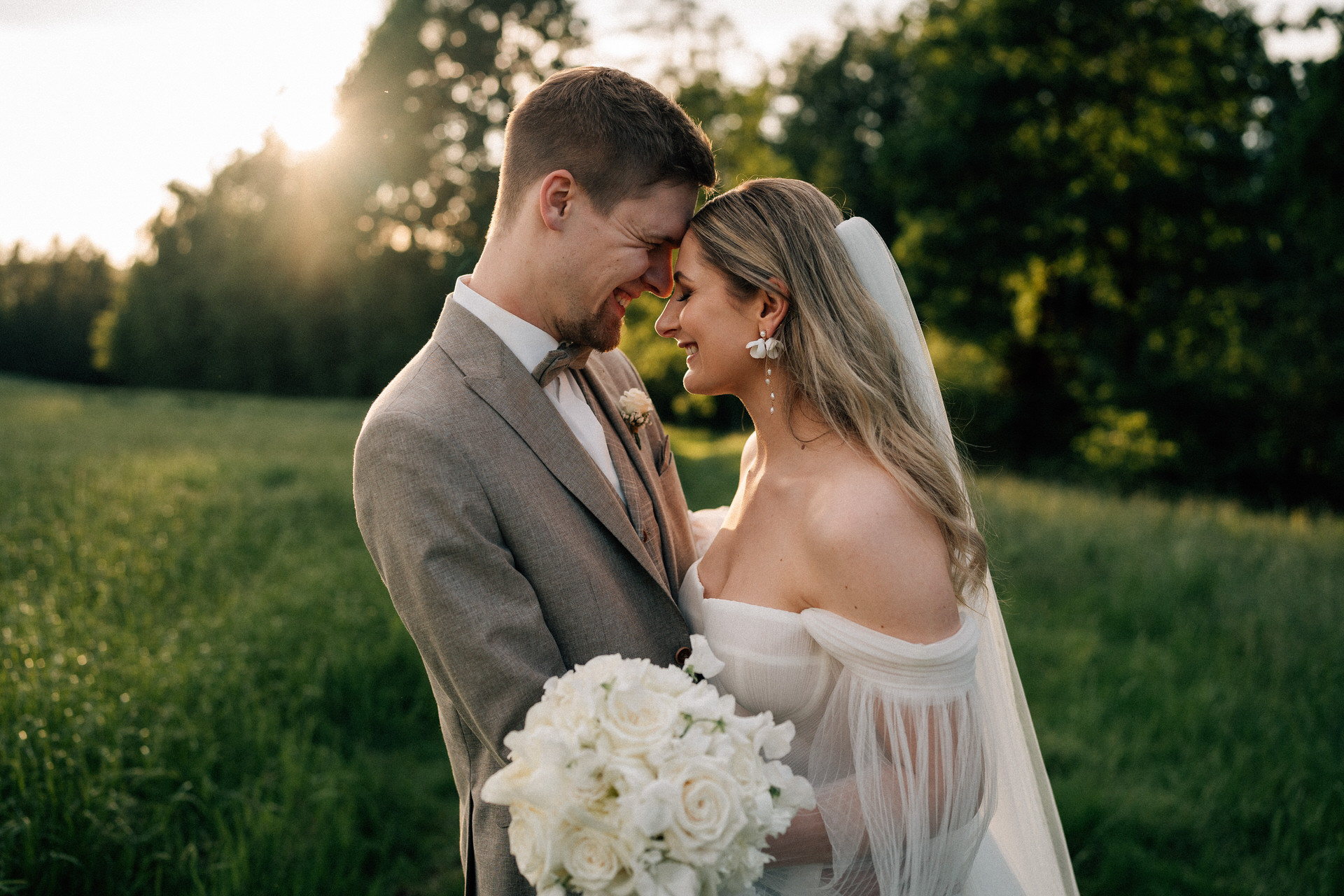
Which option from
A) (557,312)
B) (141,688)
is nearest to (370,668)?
(141,688)

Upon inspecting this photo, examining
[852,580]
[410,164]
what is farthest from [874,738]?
[410,164]

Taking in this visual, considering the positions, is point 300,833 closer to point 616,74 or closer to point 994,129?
point 616,74

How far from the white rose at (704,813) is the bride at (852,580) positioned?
0.72 meters

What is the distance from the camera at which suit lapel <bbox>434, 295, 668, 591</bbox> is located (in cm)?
212

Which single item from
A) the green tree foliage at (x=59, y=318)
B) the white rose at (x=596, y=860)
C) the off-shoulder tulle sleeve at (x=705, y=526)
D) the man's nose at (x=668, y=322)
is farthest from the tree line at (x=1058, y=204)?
the green tree foliage at (x=59, y=318)

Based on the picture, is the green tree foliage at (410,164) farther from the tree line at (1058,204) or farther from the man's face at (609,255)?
the man's face at (609,255)

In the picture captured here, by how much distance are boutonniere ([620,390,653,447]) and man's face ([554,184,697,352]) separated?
0.74 ft

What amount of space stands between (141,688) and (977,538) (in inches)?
166

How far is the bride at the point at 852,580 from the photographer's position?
2076mm

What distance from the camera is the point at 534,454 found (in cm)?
212

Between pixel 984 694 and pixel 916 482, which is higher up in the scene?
pixel 916 482

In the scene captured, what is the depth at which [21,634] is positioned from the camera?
178 inches

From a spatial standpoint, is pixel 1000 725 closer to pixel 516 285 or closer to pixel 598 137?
pixel 516 285

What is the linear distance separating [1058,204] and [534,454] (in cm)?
1974
